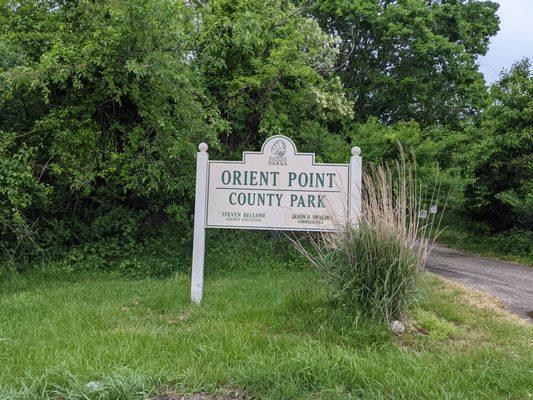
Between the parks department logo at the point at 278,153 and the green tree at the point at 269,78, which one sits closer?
the parks department logo at the point at 278,153

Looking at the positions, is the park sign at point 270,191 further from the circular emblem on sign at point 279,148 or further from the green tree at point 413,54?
the green tree at point 413,54

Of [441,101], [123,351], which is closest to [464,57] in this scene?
[441,101]

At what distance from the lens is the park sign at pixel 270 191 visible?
20.9ft

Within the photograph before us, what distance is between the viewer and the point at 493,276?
11578 millimetres

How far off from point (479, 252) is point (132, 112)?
528 inches

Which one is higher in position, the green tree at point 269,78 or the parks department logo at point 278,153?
the green tree at point 269,78

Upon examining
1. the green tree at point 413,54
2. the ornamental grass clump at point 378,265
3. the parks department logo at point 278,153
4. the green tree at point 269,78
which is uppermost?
the green tree at point 413,54

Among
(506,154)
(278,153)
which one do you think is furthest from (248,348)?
(506,154)

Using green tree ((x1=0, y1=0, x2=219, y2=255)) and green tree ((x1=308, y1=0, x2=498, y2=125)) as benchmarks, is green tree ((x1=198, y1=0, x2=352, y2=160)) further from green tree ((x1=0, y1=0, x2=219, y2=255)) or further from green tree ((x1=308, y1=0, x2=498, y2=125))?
green tree ((x1=308, y1=0, x2=498, y2=125))

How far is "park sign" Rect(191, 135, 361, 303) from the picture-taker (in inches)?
251

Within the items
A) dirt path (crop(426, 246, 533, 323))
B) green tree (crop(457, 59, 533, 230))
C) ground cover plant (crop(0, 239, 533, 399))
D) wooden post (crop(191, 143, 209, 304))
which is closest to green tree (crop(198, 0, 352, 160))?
wooden post (crop(191, 143, 209, 304))

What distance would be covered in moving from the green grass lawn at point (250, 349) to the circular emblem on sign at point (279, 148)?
1.76 m

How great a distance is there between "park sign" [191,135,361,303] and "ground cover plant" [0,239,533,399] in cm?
95

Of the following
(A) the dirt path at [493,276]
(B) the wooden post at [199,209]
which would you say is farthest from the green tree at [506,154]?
(B) the wooden post at [199,209]
